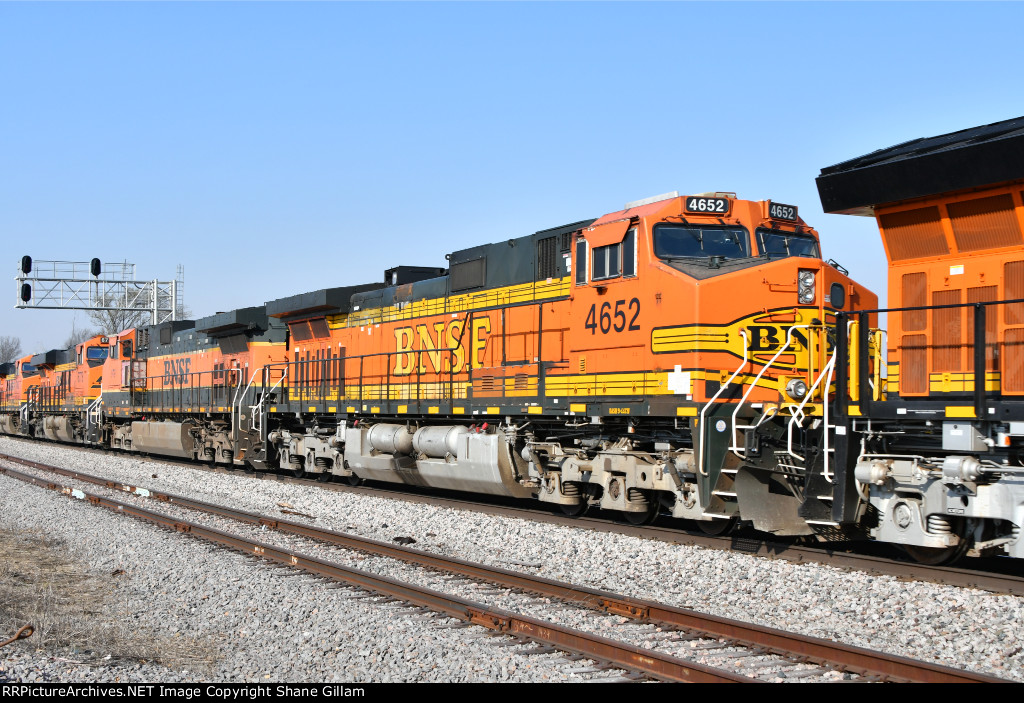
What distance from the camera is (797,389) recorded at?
9453 millimetres

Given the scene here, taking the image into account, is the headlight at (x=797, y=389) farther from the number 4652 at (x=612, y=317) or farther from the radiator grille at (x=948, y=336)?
the number 4652 at (x=612, y=317)

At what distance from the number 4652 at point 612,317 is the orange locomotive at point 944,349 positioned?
260 centimetres

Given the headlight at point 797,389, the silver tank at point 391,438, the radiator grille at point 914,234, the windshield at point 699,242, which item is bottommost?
the silver tank at point 391,438

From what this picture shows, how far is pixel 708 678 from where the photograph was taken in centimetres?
516

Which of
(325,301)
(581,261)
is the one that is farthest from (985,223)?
(325,301)

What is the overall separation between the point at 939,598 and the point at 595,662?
3.10 metres

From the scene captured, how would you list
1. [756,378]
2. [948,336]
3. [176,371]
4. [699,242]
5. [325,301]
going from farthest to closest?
1. [176,371]
2. [325,301]
3. [699,242]
4. [756,378]
5. [948,336]

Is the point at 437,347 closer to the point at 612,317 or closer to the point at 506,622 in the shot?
the point at 612,317

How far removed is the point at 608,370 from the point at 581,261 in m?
1.41

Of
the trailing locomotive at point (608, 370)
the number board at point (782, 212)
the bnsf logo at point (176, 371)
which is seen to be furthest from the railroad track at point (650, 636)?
the bnsf logo at point (176, 371)

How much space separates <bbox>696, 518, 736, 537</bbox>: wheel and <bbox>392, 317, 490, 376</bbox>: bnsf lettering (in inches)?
182

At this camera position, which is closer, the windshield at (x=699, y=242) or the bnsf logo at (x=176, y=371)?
the windshield at (x=699, y=242)

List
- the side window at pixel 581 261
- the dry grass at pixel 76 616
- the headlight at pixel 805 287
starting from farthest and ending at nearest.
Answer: the side window at pixel 581 261 < the headlight at pixel 805 287 < the dry grass at pixel 76 616

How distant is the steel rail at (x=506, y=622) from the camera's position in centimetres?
530
